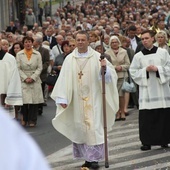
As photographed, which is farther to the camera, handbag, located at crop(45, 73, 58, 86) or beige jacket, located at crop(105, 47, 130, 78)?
handbag, located at crop(45, 73, 58, 86)

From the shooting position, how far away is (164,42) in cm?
1214

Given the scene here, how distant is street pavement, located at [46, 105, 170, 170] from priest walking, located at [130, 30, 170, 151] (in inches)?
8.7

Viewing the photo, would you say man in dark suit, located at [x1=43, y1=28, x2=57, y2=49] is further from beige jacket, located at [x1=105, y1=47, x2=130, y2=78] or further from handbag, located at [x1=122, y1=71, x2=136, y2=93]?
beige jacket, located at [x1=105, y1=47, x2=130, y2=78]

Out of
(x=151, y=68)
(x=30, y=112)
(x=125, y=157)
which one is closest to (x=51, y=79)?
(x=30, y=112)

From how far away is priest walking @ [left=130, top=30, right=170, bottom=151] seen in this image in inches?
376

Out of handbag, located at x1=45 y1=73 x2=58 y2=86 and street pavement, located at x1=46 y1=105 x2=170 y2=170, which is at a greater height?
handbag, located at x1=45 y1=73 x2=58 y2=86

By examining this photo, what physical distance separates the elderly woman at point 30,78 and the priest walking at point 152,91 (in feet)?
11.1

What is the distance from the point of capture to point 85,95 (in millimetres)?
8398

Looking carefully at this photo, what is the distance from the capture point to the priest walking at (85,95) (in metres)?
8.38

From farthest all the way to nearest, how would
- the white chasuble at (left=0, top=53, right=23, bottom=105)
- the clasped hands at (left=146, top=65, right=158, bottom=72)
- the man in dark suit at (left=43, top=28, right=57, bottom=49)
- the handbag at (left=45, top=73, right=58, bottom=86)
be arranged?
the man in dark suit at (left=43, top=28, right=57, bottom=49)
the handbag at (left=45, top=73, right=58, bottom=86)
the white chasuble at (left=0, top=53, right=23, bottom=105)
the clasped hands at (left=146, top=65, right=158, bottom=72)

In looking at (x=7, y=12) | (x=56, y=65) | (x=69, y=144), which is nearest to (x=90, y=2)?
(x=7, y=12)

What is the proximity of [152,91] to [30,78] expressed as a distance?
12.1 ft

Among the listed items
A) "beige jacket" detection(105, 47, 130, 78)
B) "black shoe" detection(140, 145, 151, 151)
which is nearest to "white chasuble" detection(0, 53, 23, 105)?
"beige jacket" detection(105, 47, 130, 78)

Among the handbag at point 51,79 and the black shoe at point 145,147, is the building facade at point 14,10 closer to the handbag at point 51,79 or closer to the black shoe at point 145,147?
the handbag at point 51,79
